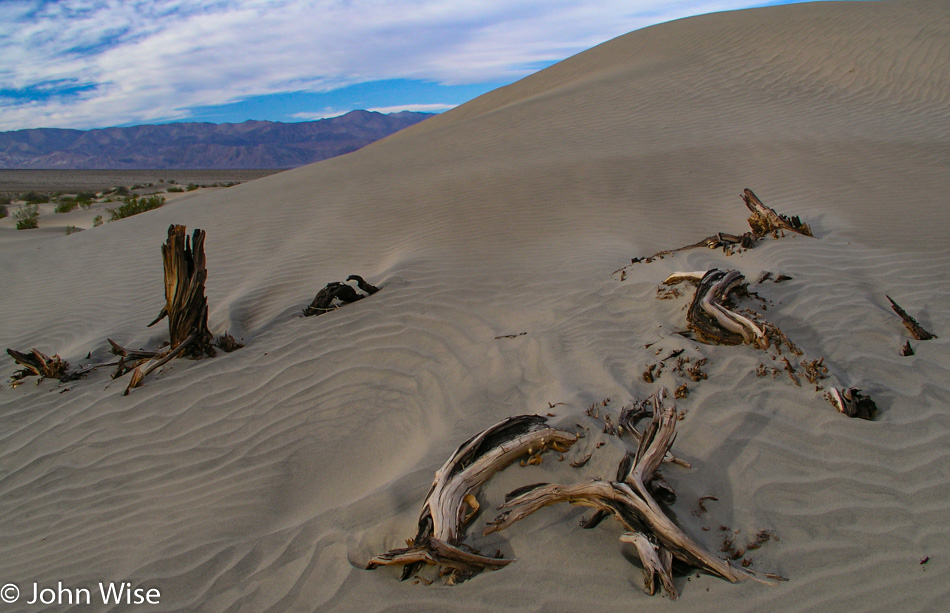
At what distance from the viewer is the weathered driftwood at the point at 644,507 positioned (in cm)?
219

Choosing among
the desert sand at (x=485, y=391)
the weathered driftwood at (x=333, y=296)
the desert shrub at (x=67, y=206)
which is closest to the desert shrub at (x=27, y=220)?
the desert shrub at (x=67, y=206)

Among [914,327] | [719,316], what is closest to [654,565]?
[719,316]

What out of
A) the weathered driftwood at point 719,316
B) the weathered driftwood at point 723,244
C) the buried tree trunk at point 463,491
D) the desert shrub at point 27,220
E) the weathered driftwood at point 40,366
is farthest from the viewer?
the desert shrub at point 27,220

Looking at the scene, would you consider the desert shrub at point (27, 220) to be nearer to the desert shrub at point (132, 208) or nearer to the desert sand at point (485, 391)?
the desert shrub at point (132, 208)

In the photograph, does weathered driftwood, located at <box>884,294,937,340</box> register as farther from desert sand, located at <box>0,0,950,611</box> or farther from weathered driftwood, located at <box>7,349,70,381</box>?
weathered driftwood, located at <box>7,349,70,381</box>

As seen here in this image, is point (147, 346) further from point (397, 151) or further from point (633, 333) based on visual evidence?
point (397, 151)

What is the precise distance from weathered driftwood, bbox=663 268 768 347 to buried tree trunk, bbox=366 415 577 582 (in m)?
1.63

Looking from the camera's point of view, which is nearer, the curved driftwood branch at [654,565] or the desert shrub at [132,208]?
the curved driftwood branch at [654,565]

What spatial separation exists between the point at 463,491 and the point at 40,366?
4.54 m

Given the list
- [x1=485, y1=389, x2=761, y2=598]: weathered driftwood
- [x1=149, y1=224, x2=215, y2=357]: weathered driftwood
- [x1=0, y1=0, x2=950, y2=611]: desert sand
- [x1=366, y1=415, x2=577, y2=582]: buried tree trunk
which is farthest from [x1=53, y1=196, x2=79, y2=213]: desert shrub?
[x1=485, y1=389, x2=761, y2=598]: weathered driftwood

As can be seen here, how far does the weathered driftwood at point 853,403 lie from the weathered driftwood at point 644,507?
3.85 ft

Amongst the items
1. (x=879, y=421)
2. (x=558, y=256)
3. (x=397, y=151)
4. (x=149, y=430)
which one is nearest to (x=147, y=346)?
(x=149, y=430)

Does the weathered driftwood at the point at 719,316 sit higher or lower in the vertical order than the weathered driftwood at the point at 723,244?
lower

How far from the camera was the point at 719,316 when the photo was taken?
4070mm
